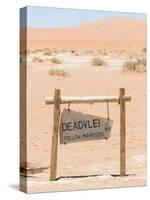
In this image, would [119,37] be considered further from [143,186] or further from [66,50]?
[143,186]

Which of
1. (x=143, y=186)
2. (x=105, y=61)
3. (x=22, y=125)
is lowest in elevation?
(x=143, y=186)

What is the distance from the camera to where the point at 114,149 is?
12055mm

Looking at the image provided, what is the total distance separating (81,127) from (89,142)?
0.23 metres

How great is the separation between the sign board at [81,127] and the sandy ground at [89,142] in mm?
69

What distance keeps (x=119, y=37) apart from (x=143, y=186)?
208 centimetres

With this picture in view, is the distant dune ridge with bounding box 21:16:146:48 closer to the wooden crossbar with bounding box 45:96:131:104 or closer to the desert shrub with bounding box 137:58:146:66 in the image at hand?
A: the desert shrub with bounding box 137:58:146:66

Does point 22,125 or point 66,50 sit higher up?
point 66,50

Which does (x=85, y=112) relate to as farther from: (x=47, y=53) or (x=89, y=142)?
(x=47, y=53)

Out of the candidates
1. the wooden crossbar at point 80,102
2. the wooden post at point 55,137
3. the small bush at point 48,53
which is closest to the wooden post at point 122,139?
the wooden crossbar at point 80,102

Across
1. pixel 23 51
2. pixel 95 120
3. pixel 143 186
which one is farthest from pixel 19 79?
pixel 143 186

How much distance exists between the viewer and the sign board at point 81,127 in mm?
11727

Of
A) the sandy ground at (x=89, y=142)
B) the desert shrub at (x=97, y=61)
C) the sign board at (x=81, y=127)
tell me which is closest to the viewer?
the sandy ground at (x=89, y=142)

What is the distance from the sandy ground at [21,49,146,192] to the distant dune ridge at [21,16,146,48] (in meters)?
0.19

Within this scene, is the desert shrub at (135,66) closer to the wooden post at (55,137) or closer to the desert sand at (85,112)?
the desert sand at (85,112)
